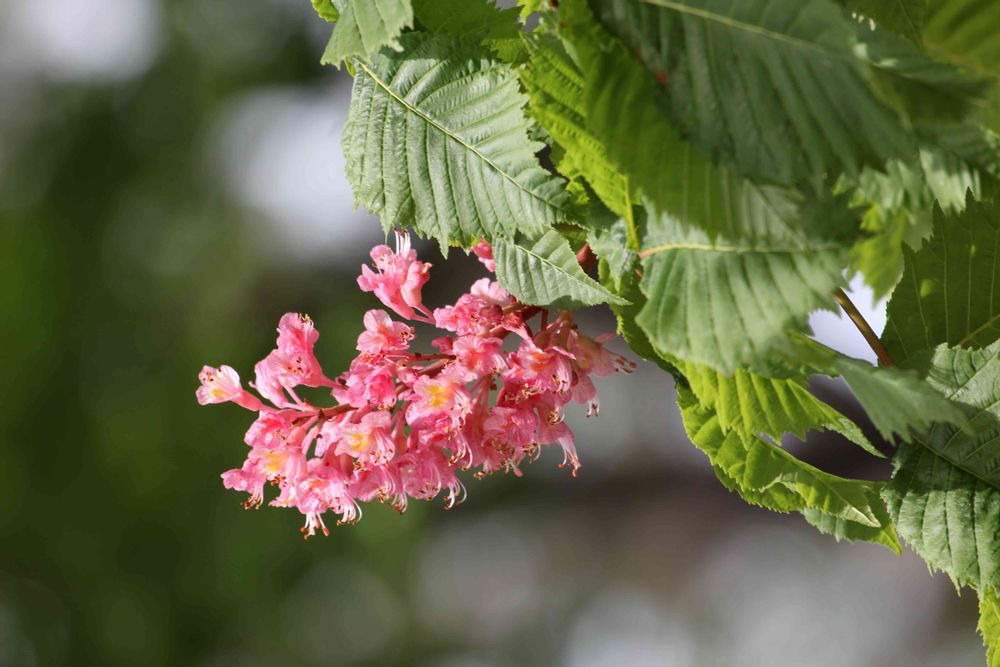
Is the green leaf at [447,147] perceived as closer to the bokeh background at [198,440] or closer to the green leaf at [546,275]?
the green leaf at [546,275]

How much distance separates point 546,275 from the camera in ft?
0.86

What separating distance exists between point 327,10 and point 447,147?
0.06 metres

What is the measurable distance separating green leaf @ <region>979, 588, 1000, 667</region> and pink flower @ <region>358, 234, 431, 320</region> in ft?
0.70

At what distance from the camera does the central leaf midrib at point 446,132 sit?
247mm

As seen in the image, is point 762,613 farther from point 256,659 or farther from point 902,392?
point 902,392

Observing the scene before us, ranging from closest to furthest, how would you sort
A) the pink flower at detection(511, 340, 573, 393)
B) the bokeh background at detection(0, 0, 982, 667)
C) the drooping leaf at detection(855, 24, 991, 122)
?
the drooping leaf at detection(855, 24, 991, 122) → the pink flower at detection(511, 340, 573, 393) → the bokeh background at detection(0, 0, 982, 667)

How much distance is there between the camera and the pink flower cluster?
0.91ft

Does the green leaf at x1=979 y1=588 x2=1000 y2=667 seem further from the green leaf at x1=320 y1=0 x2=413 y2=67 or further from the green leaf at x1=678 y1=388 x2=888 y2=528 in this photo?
the green leaf at x1=320 y1=0 x2=413 y2=67

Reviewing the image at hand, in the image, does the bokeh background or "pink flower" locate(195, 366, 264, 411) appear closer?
"pink flower" locate(195, 366, 264, 411)

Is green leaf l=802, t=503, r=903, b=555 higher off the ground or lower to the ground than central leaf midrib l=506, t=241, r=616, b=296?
lower

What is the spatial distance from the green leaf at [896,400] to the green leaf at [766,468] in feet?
0.25

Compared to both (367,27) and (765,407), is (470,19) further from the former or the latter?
(765,407)

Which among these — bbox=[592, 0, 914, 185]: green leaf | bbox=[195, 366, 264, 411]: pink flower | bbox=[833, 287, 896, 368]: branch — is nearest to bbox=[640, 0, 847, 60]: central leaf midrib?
bbox=[592, 0, 914, 185]: green leaf

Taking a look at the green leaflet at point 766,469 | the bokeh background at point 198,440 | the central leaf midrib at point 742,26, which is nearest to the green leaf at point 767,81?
the central leaf midrib at point 742,26
